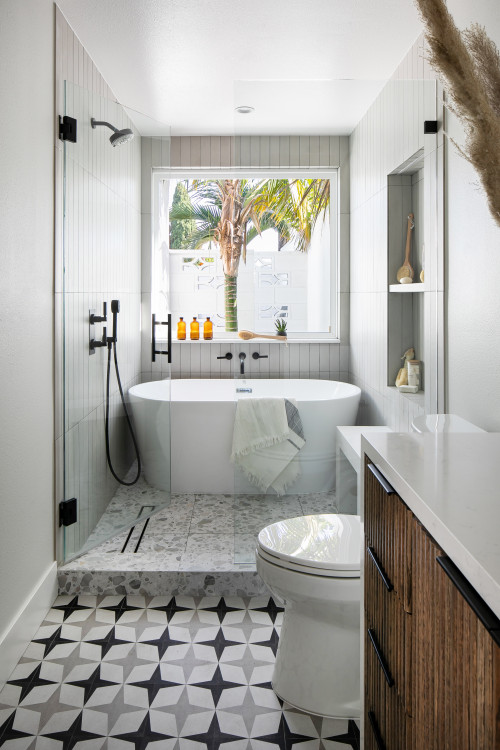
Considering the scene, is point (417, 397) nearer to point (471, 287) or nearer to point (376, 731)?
point (471, 287)

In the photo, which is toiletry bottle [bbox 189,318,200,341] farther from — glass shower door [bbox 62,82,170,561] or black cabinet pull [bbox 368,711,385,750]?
black cabinet pull [bbox 368,711,385,750]

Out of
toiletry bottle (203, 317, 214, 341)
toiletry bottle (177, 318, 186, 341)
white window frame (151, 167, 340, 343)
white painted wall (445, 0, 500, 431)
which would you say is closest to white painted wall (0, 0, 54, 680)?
white window frame (151, 167, 340, 343)

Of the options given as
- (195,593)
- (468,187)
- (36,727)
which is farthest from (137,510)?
(468,187)

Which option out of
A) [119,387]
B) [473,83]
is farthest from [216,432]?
[473,83]

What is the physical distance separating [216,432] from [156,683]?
146 centimetres

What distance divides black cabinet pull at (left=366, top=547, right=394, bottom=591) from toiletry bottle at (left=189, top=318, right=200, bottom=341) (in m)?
3.33

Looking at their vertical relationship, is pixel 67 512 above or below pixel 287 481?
below

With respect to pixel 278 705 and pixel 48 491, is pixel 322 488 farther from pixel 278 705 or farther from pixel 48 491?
pixel 48 491

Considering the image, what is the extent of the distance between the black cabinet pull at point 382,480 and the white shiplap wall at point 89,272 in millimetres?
1731

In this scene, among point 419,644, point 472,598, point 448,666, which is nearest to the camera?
point 472,598

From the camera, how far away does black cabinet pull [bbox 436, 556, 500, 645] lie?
781mm

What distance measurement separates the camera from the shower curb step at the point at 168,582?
2812mm

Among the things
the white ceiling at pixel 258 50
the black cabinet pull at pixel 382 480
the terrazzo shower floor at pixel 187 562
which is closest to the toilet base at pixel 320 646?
the black cabinet pull at pixel 382 480

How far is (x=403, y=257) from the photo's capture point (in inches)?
107
